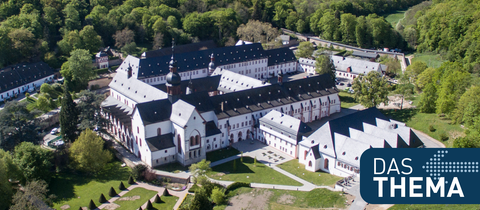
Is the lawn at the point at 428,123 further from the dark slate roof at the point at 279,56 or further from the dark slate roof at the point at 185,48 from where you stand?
the dark slate roof at the point at 185,48

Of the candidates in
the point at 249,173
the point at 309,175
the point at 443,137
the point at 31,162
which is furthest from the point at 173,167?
the point at 443,137

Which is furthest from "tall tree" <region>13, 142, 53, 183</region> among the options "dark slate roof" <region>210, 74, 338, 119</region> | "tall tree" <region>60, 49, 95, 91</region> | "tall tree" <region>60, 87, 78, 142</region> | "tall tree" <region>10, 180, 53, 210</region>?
"tall tree" <region>60, 49, 95, 91</region>

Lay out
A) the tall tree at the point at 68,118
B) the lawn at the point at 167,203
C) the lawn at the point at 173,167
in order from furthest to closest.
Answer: the tall tree at the point at 68,118, the lawn at the point at 173,167, the lawn at the point at 167,203

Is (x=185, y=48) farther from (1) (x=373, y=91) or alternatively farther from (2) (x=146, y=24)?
(1) (x=373, y=91)

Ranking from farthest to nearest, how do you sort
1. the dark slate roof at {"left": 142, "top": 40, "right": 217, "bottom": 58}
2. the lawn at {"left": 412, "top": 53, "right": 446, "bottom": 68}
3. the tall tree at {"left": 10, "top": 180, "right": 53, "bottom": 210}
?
the dark slate roof at {"left": 142, "top": 40, "right": 217, "bottom": 58} < the lawn at {"left": 412, "top": 53, "right": 446, "bottom": 68} < the tall tree at {"left": 10, "top": 180, "right": 53, "bottom": 210}

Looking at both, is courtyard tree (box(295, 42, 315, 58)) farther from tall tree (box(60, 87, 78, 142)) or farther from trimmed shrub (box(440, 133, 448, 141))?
tall tree (box(60, 87, 78, 142))

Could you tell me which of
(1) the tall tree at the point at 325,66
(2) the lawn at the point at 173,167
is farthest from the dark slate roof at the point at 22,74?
(1) the tall tree at the point at 325,66
